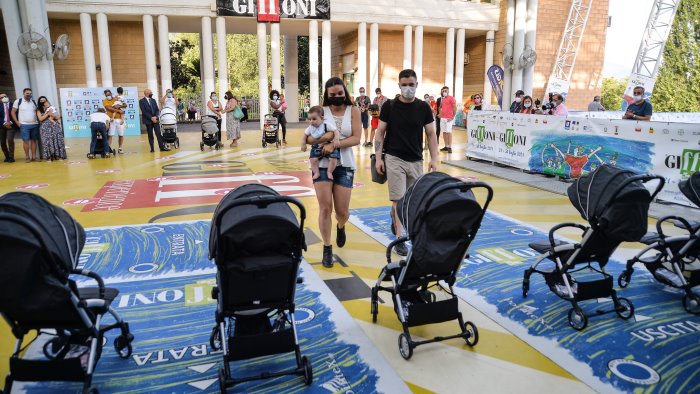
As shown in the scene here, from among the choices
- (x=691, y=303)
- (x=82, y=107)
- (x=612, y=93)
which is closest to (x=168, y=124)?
(x=82, y=107)

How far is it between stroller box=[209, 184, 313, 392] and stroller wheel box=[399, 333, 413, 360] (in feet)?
2.31

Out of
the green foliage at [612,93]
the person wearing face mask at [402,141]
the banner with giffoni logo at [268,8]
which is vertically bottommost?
the person wearing face mask at [402,141]

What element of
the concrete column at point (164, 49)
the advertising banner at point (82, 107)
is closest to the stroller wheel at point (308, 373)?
the advertising banner at point (82, 107)

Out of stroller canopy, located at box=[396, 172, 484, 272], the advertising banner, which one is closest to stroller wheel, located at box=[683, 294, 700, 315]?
stroller canopy, located at box=[396, 172, 484, 272]

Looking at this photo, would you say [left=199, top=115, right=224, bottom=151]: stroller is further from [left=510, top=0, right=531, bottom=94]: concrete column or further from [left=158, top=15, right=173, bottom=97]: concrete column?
[left=510, top=0, right=531, bottom=94]: concrete column

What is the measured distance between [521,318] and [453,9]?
2791 centimetres

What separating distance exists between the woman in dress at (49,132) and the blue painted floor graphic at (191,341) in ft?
30.5

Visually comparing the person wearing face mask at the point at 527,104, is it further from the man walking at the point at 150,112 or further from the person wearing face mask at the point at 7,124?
the person wearing face mask at the point at 7,124

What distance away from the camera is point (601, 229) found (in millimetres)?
3779

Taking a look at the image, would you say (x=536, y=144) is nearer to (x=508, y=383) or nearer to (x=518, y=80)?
(x=508, y=383)

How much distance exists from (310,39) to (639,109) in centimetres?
2009

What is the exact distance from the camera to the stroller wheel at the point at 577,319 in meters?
3.74

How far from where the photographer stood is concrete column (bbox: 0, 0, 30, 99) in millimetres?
18609

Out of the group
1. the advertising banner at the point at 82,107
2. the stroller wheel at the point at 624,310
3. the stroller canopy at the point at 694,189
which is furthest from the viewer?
the advertising banner at the point at 82,107
